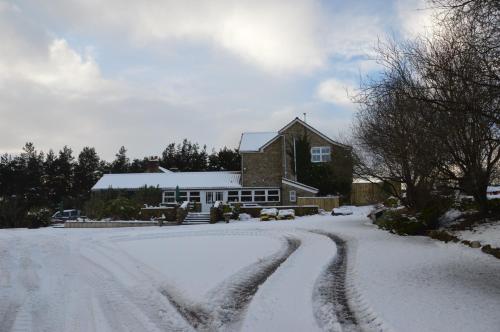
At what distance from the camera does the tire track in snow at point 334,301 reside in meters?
6.30

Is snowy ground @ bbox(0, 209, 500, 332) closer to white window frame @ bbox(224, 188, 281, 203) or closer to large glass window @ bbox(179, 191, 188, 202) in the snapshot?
white window frame @ bbox(224, 188, 281, 203)

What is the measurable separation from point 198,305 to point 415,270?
16.7ft

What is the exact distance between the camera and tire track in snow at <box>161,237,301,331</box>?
662cm

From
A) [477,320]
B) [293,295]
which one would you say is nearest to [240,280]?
[293,295]

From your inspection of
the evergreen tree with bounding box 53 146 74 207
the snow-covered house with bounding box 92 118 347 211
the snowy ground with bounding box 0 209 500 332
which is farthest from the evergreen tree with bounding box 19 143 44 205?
the snowy ground with bounding box 0 209 500 332

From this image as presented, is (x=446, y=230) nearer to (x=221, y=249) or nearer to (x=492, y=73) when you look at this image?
(x=221, y=249)

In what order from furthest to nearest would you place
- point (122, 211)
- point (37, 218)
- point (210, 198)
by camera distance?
point (210, 198) < point (37, 218) < point (122, 211)

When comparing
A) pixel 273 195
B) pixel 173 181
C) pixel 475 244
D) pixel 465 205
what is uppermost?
pixel 173 181

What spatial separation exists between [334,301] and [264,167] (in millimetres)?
34302

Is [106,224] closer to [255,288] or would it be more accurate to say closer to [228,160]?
[255,288]

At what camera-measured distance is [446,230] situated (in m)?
15.8

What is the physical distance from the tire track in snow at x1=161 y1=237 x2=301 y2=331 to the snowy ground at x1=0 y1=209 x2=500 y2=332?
0.02 meters

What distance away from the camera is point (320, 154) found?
41.9 metres

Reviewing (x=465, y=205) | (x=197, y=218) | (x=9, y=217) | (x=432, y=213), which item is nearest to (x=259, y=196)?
(x=197, y=218)
